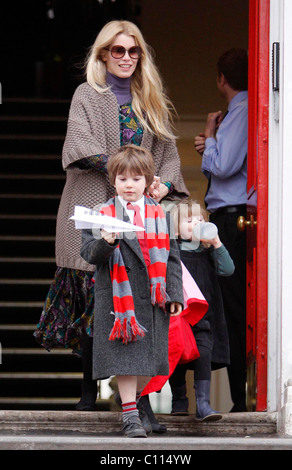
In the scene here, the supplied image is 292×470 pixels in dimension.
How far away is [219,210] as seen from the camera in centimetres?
564

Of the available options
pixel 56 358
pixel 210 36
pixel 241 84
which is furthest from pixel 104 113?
pixel 210 36

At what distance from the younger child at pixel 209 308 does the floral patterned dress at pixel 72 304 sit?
450 mm

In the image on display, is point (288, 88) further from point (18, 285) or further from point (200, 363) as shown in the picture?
point (18, 285)

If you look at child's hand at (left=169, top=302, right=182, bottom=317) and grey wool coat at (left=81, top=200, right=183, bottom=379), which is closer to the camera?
grey wool coat at (left=81, top=200, right=183, bottom=379)

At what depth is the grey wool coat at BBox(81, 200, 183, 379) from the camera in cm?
406

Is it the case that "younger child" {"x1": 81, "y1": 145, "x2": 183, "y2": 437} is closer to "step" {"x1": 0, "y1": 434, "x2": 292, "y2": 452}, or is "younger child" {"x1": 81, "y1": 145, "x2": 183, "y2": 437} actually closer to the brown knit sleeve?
"step" {"x1": 0, "y1": 434, "x2": 292, "y2": 452}

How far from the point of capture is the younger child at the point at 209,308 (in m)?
4.54

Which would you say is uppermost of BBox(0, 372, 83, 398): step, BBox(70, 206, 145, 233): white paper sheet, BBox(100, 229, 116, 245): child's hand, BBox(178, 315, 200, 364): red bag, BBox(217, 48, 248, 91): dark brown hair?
BBox(217, 48, 248, 91): dark brown hair

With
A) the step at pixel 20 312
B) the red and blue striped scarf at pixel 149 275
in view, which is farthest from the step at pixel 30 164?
the red and blue striped scarf at pixel 149 275

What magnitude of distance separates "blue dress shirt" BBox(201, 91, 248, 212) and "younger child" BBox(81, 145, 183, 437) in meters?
1.36

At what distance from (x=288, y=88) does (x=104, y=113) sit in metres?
0.86

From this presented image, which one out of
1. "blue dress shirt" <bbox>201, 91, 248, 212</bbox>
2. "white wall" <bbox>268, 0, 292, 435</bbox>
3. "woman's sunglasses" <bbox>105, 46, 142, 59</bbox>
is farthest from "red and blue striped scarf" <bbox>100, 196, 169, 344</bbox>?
"blue dress shirt" <bbox>201, 91, 248, 212</bbox>

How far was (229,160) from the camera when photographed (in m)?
5.52

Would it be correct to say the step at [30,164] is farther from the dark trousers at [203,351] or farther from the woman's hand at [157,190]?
the dark trousers at [203,351]
